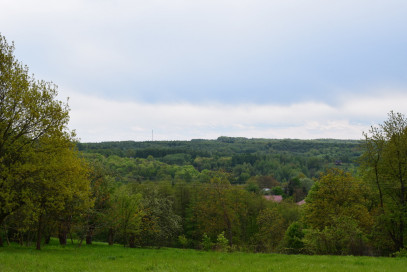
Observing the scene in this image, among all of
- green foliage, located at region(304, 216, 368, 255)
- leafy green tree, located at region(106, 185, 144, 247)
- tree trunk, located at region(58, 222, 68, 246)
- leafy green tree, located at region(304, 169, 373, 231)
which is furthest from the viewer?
leafy green tree, located at region(106, 185, 144, 247)

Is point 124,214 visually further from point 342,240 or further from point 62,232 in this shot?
point 342,240

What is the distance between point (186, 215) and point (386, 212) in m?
49.7

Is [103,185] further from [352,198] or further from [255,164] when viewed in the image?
[255,164]

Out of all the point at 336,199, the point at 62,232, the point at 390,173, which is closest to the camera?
the point at 390,173

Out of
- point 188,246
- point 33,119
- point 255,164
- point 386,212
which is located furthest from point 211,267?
point 255,164

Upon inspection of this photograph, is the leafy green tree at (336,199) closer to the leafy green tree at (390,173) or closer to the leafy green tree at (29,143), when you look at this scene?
the leafy green tree at (390,173)

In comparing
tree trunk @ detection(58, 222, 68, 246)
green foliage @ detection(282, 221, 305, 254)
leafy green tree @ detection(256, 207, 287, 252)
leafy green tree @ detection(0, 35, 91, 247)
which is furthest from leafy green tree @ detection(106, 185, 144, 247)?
green foliage @ detection(282, 221, 305, 254)

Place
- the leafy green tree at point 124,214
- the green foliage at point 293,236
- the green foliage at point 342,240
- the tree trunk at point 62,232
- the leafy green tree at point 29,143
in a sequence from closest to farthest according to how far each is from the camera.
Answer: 1. the leafy green tree at point 29,143
2. the green foliage at point 342,240
3. the tree trunk at point 62,232
4. the leafy green tree at point 124,214
5. the green foliage at point 293,236

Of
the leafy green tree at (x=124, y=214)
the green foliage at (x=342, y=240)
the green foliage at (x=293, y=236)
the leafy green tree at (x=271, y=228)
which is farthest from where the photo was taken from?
the leafy green tree at (x=271, y=228)

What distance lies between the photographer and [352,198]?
33.7 meters

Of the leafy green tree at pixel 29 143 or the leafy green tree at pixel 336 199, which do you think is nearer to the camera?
the leafy green tree at pixel 29 143

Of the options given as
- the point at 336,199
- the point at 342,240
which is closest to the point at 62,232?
the point at 342,240

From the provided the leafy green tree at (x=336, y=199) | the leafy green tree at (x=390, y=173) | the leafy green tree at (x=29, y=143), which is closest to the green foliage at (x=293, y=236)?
the leafy green tree at (x=336, y=199)

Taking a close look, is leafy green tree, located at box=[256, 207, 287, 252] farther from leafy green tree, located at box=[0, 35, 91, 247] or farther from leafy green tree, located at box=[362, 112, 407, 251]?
leafy green tree, located at box=[0, 35, 91, 247]
